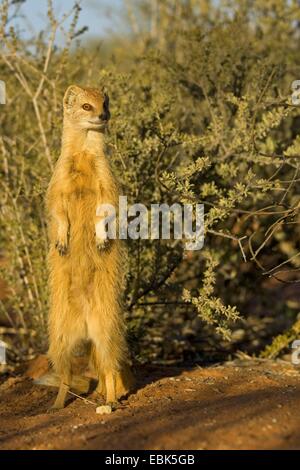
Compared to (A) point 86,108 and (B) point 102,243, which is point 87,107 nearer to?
(A) point 86,108

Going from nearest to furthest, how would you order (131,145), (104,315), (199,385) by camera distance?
(104,315) → (199,385) → (131,145)

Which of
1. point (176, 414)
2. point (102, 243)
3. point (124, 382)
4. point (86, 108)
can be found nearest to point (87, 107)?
point (86, 108)

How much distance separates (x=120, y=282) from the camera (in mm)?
4867

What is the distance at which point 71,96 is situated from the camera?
5.04 metres

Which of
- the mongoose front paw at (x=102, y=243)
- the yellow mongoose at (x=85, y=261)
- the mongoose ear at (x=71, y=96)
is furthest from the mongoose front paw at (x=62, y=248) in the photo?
the mongoose ear at (x=71, y=96)

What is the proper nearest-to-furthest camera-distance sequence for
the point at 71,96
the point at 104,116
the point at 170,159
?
the point at 104,116, the point at 71,96, the point at 170,159

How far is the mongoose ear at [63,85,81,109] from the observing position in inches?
198

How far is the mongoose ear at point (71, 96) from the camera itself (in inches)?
198

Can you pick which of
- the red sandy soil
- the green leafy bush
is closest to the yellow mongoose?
the red sandy soil

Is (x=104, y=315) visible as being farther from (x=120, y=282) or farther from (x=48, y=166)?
(x=48, y=166)

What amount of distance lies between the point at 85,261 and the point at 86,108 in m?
1.04

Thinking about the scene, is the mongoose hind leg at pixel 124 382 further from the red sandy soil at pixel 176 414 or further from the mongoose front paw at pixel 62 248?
the mongoose front paw at pixel 62 248

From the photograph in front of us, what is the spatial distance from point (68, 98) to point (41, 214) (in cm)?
140
